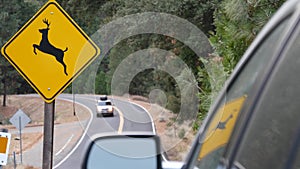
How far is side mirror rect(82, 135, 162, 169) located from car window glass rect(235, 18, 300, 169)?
1.41 metres

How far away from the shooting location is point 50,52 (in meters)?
9.21

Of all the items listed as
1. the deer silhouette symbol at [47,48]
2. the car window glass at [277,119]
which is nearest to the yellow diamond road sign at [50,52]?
the deer silhouette symbol at [47,48]

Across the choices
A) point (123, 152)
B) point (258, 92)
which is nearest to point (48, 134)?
point (123, 152)

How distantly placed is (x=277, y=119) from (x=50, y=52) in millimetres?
7796

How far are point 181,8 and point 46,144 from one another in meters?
16.4

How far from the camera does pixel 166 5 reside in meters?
25.5

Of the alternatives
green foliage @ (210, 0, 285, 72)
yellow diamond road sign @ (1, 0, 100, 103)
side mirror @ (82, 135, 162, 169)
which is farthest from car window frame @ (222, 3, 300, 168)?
green foliage @ (210, 0, 285, 72)

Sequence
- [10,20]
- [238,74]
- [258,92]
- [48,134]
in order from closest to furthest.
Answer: [258,92]
[238,74]
[48,134]
[10,20]

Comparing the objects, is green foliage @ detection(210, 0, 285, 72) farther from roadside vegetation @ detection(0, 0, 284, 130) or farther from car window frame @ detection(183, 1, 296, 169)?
car window frame @ detection(183, 1, 296, 169)

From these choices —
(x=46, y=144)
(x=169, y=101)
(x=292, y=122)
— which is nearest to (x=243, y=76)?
(x=292, y=122)

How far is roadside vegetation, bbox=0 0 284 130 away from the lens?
10.8 m

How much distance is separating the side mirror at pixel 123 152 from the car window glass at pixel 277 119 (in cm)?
141

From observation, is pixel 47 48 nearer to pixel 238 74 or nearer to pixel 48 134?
pixel 48 134

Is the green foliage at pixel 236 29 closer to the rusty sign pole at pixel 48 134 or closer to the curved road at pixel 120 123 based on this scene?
the curved road at pixel 120 123
